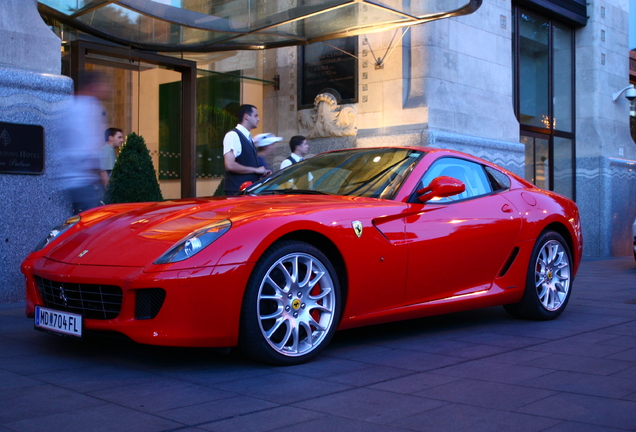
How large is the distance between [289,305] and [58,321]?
1.31 m

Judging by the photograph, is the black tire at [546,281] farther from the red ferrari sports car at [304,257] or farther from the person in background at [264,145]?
the person in background at [264,145]

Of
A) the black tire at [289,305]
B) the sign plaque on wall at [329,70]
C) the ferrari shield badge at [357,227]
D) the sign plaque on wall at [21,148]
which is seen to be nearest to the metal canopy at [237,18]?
the sign plaque on wall at [329,70]

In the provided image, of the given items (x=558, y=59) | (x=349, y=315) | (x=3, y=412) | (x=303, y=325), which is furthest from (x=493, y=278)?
(x=558, y=59)

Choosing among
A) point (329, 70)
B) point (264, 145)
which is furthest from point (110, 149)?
point (329, 70)

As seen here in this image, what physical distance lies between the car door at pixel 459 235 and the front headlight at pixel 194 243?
1.38m

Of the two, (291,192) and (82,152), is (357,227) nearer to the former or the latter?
(291,192)

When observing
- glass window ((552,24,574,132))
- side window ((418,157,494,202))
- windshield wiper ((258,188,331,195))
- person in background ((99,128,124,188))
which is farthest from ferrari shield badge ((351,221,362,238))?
glass window ((552,24,574,132))

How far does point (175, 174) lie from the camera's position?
39.7ft

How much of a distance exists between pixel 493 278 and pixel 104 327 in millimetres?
2941

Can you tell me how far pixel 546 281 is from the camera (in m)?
6.04

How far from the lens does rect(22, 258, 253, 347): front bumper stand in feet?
12.5

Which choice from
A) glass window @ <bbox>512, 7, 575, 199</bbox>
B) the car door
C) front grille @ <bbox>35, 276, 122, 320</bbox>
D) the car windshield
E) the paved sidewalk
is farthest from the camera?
glass window @ <bbox>512, 7, 575, 199</bbox>

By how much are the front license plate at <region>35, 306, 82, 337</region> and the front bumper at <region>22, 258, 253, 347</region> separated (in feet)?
0.27

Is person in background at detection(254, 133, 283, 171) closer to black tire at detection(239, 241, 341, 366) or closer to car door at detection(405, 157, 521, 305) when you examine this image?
car door at detection(405, 157, 521, 305)
